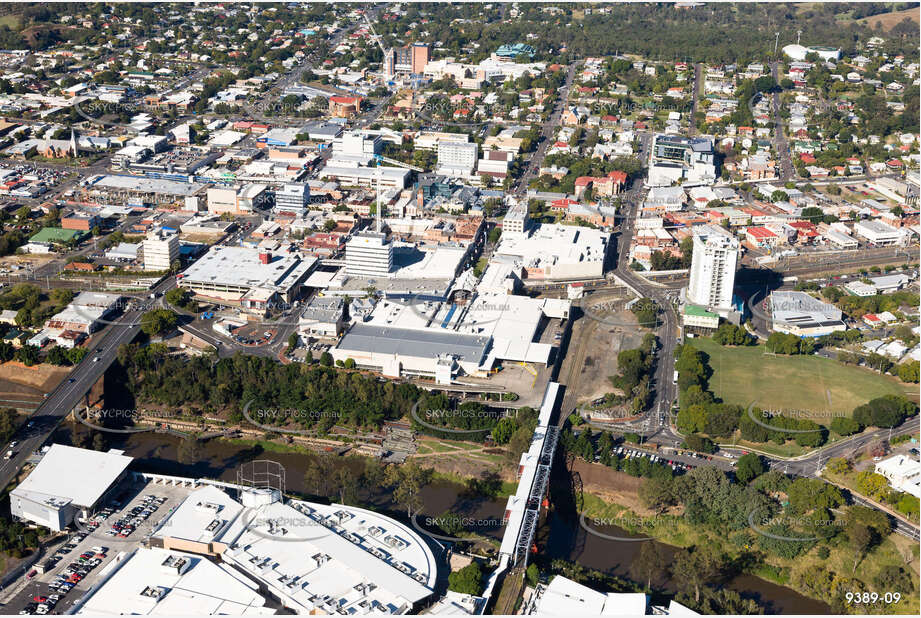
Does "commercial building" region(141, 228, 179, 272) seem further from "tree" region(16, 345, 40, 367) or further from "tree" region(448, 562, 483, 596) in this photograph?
"tree" region(448, 562, 483, 596)

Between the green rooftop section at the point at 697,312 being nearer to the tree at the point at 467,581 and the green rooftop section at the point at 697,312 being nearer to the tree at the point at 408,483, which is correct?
the tree at the point at 408,483

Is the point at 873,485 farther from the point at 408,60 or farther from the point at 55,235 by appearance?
the point at 408,60

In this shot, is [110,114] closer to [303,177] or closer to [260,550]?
[303,177]

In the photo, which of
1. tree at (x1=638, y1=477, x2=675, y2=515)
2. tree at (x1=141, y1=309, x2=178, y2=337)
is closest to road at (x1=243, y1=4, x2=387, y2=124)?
tree at (x1=141, y1=309, x2=178, y2=337)

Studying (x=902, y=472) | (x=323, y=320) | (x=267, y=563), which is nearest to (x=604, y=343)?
(x=323, y=320)

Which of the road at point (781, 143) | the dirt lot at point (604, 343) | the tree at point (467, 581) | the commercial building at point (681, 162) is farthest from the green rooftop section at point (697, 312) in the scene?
the road at point (781, 143)
